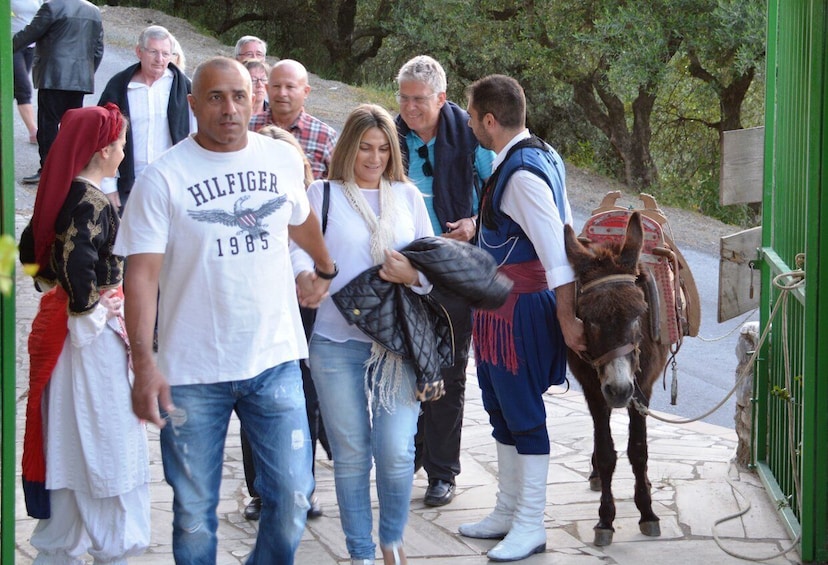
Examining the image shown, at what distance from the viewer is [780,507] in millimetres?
5648

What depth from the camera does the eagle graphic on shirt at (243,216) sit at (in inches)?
151

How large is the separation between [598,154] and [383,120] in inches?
657

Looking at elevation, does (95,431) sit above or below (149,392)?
below

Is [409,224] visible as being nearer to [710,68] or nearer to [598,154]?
[710,68]

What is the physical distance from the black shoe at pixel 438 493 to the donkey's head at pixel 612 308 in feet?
4.22

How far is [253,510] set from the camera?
563 cm

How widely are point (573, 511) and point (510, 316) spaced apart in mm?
1299

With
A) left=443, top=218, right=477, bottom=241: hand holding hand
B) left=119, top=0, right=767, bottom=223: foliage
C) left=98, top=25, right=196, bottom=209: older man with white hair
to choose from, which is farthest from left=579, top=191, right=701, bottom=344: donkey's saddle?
left=119, top=0, right=767, bottom=223: foliage

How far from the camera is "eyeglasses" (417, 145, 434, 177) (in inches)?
237

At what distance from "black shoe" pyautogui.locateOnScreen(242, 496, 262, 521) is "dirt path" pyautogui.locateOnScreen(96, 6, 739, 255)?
9299mm

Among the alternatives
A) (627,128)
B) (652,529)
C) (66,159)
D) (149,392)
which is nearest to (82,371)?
(66,159)

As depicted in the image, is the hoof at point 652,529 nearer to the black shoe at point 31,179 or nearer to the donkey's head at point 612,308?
the donkey's head at point 612,308

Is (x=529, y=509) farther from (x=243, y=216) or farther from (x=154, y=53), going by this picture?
(x=154, y=53)

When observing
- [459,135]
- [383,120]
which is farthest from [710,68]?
[383,120]
